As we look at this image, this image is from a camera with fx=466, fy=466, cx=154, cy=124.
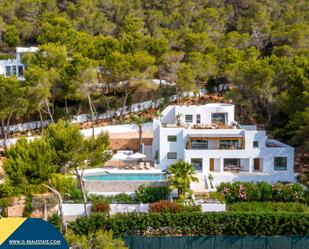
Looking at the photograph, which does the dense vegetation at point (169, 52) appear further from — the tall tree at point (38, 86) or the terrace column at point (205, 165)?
the terrace column at point (205, 165)

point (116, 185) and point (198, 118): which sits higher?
point (198, 118)

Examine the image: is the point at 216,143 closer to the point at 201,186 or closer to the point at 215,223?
the point at 201,186

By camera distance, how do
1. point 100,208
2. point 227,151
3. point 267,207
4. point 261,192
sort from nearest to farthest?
point 100,208 < point 267,207 < point 261,192 < point 227,151

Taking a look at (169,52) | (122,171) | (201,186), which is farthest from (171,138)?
(169,52)

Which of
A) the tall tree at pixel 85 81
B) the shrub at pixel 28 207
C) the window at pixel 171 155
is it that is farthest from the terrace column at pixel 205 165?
the shrub at pixel 28 207

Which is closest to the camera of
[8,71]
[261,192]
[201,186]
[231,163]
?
[261,192]

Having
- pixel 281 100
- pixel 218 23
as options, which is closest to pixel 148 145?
pixel 281 100

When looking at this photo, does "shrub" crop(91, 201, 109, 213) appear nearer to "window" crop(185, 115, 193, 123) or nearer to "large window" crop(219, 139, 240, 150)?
"large window" crop(219, 139, 240, 150)
